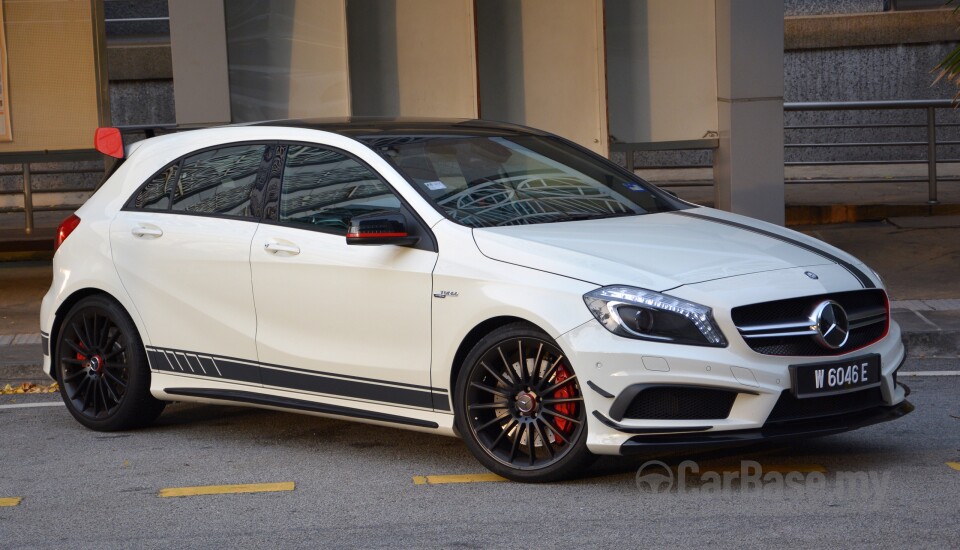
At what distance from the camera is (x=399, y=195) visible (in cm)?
635

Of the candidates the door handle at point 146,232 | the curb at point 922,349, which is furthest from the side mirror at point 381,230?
the curb at point 922,349

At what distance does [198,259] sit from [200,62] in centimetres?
510

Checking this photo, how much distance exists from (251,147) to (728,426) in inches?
115

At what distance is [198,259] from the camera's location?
6922 millimetres

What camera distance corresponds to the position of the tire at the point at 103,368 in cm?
724

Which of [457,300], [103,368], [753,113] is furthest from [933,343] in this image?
[103,368]

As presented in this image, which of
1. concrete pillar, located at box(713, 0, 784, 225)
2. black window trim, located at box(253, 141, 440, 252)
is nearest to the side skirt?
black window trim, located at box(253, 141, 440, 252)

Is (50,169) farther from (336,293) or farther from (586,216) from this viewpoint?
(586,216)

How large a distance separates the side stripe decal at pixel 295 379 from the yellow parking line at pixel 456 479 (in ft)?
1.02

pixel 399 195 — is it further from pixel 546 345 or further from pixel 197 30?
pixel 197 30

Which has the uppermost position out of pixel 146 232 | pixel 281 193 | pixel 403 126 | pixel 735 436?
pixel 403 126

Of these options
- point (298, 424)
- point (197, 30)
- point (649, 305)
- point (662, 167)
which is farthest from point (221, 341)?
point (662, 167)

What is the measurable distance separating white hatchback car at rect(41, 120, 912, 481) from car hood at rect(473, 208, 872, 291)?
Result: 0.05 ft

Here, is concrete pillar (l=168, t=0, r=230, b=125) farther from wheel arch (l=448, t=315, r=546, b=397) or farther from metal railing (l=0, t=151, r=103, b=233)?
wheel arch (l=448, t=315, r=546, b=397)
